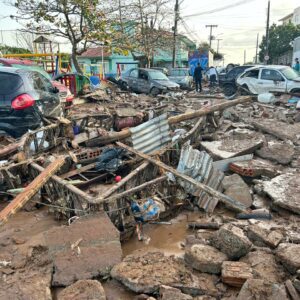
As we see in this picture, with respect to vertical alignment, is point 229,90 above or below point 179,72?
below

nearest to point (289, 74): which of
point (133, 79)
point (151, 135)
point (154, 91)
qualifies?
point (154, 91)

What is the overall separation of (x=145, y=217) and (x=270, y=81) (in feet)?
41.8

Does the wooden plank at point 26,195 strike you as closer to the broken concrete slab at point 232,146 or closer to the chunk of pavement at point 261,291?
the chunk of pavement at point 261,291

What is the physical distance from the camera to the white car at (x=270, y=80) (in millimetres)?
14266

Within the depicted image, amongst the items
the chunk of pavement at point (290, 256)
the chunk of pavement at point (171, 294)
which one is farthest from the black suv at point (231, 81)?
the chunk of pavement at point (171, 294)

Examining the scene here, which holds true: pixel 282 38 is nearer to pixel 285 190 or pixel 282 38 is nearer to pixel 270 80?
pixel 270 80

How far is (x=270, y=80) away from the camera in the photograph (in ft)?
48.8

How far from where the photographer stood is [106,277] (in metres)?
2.96

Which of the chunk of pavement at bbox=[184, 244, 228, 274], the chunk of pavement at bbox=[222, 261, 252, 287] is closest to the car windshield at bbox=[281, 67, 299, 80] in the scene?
the chunk of pavement at bbox=[184, 244, 228, 274]

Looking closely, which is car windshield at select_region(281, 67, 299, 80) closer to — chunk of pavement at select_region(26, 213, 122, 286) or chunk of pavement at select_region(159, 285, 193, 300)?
chunk of pavement at select_region(26, 213, 122, 286)

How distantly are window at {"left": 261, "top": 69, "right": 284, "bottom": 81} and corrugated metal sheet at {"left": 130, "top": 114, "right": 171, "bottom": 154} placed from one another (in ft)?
33.8

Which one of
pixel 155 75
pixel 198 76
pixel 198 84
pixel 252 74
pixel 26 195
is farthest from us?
pixel 198 84

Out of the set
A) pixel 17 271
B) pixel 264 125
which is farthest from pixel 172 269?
pixel 264 125

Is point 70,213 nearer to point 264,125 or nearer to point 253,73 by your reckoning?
point 264,125
